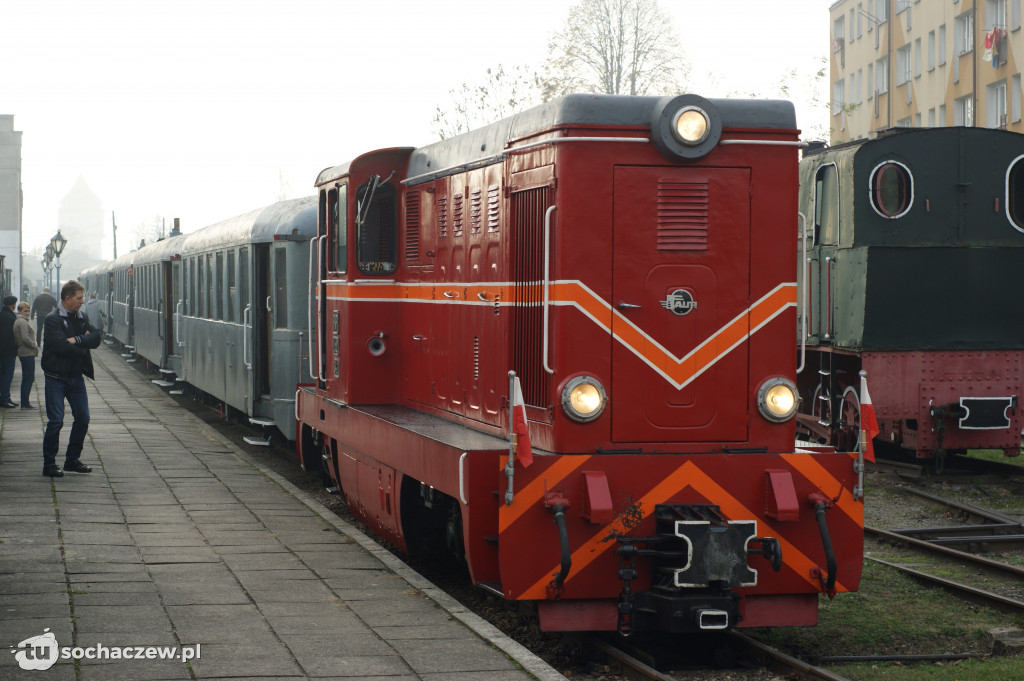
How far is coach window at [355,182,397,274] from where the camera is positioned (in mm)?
9539

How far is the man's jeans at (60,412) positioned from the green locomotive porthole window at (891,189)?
8406 millimetres

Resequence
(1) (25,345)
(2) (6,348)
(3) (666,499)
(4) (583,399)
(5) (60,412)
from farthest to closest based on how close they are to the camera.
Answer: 1. (1) (25,345)
2. (2) (6,348)
3. (5) (60,412)
4. (4) (583,399)
5. (3) (666,499)

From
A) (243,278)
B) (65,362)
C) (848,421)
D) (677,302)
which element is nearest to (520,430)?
(677,302)

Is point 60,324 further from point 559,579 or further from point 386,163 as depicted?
point 559,579

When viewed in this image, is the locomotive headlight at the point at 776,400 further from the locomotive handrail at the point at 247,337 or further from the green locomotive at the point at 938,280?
the locomotive handrail at the point at 247,337

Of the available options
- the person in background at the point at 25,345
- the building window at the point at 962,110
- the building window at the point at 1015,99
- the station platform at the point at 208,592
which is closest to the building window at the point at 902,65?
the building window at the point at 962,110

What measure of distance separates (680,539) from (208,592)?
2943mm

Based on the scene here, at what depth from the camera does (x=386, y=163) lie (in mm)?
9570

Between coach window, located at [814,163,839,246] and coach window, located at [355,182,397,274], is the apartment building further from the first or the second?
coach window, located at [355,182,397,274]

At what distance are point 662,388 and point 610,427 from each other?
37cm

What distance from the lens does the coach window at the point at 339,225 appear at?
9.62 m

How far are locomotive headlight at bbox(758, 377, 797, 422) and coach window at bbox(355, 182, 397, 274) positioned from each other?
3.83 metres

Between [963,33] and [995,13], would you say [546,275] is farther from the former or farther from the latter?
[963,33]

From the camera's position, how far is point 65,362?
11.4 m
